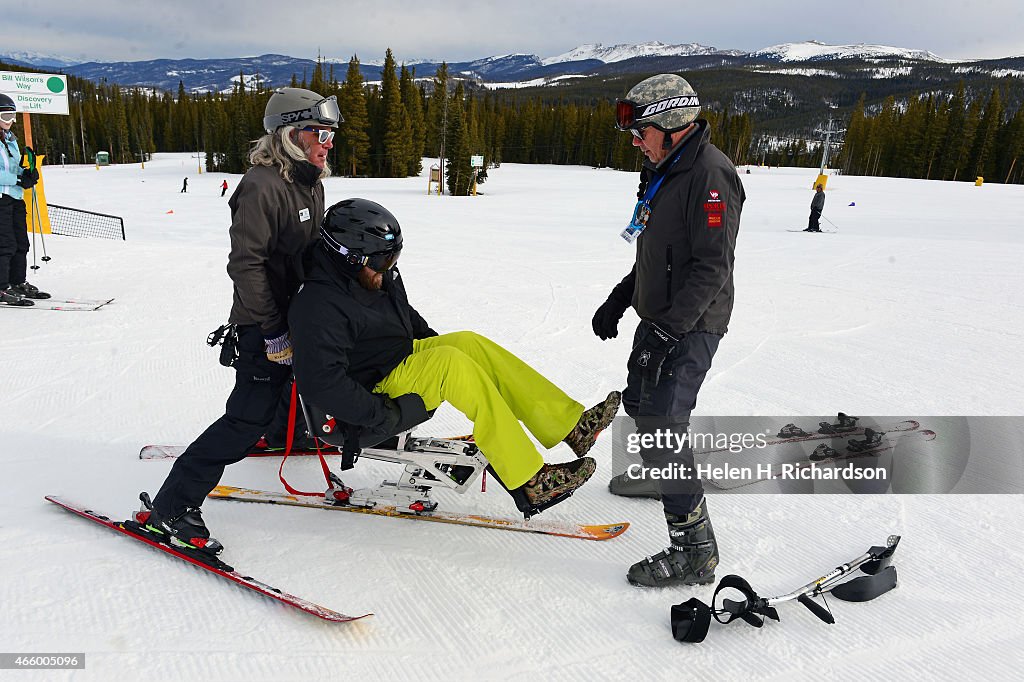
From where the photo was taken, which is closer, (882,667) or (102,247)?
(882,667)

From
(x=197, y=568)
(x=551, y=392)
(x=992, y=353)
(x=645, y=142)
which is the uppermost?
(x=645, y=142)

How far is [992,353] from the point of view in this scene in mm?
6586

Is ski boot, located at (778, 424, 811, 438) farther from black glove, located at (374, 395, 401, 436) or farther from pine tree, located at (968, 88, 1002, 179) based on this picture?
A: pine tree, located at (968, 88, 1002, 179)

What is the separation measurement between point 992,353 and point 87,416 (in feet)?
28.0

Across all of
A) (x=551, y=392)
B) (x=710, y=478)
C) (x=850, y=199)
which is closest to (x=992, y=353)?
(x=710, y=478)

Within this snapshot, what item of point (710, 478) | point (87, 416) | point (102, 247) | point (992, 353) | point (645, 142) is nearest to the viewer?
point (645, 142)

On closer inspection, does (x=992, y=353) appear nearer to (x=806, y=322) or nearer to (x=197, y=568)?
(x=806, y=322)

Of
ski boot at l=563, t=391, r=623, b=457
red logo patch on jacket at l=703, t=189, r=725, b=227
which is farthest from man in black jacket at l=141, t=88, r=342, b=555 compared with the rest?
red logo patch on jacket at l=703, t=189, r=725, b=227

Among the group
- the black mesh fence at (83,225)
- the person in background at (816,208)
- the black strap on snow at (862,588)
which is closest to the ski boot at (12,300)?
the black strap on snow at (862,588)

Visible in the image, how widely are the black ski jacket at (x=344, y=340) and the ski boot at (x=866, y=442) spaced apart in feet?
10.4

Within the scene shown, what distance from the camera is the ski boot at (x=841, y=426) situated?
4.44 metres

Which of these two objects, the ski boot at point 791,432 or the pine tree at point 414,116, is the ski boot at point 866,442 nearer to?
the ski boot at point 791,432

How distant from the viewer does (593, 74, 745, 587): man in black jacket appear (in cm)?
266

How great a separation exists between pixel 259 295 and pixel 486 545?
1691 millimetres
